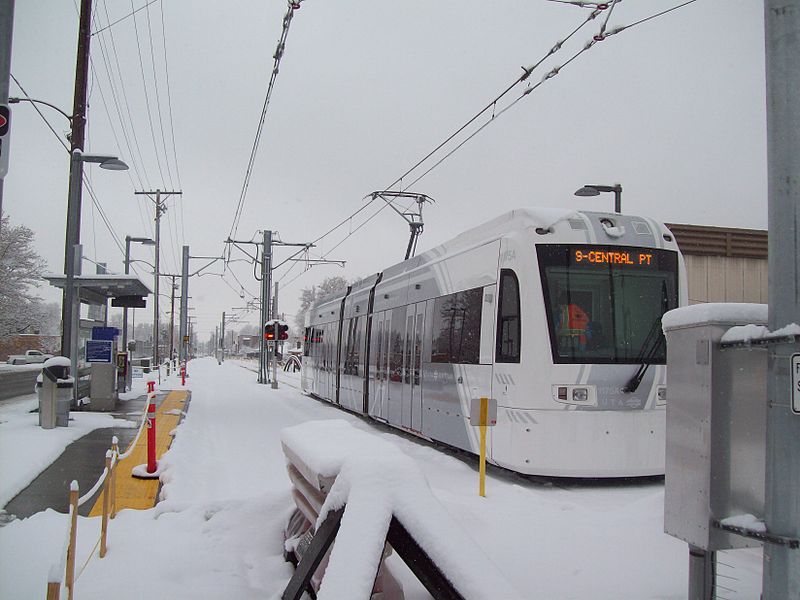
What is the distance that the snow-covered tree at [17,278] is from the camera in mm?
56219

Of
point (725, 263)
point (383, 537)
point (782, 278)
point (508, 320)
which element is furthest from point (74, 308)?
point (725, 263)

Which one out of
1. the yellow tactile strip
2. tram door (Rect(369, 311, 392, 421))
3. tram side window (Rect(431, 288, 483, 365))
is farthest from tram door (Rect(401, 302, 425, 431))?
the yellow tactile strip

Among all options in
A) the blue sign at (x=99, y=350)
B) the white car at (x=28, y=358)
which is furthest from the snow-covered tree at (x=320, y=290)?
the blue sign at (x=99, y=350)

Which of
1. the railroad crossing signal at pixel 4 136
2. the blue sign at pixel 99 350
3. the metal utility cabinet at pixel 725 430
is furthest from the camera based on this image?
the blue sign at pixel 99 350

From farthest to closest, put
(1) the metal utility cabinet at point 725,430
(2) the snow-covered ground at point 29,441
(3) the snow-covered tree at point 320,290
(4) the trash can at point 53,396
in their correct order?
(3) the snow-covered tree at point 320,290
(4) the trash can at point 53,396
(2) the snow-covered ground at point 29,441
(1) the metal utility cabinet at point 725,430

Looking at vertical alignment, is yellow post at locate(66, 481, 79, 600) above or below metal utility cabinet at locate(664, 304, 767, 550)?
below

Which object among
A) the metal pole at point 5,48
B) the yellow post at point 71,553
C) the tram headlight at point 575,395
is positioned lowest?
the yellow post at point 71,553

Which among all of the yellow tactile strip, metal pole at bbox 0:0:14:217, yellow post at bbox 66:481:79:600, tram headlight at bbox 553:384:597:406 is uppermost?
metal pole at bbox 0:0:14:217

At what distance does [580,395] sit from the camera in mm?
8531

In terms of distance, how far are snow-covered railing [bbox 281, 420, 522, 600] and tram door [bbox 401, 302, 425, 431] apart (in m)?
7.86

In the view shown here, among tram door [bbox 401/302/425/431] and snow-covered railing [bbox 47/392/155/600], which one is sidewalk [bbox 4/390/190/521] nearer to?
snow-covered railing [bbox 47/392/155/600]

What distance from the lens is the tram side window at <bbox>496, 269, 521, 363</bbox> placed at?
8.84 metres

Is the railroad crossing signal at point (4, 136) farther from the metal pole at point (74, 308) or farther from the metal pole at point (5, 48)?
the metal pole at point (74, 308)

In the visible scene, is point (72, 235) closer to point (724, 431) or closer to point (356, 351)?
point (356, 351)
